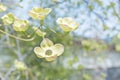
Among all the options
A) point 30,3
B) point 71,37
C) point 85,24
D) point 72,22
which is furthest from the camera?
point 71,37

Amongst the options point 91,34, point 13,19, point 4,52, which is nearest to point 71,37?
point 91,34

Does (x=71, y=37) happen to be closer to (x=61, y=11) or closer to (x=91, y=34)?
(x=91, y=34)

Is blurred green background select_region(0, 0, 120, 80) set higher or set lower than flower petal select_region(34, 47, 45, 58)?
lower

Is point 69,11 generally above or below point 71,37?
above

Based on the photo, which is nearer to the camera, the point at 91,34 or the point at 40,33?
the point at 40,33

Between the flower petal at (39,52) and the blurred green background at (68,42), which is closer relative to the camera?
the flower petal at (39,52)

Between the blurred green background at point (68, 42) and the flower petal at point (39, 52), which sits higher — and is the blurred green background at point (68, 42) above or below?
below

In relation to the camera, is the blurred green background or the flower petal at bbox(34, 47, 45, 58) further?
the blurred green background

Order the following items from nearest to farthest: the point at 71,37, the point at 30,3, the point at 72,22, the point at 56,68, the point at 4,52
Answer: the point at 72,22
the point at 30,3
the point at 71,37
the point at 56,68
the point at 4,52

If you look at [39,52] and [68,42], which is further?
[68,42]

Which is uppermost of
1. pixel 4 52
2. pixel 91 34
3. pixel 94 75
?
pixel 91 34

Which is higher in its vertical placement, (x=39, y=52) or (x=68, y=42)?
(x=39, y=52)
